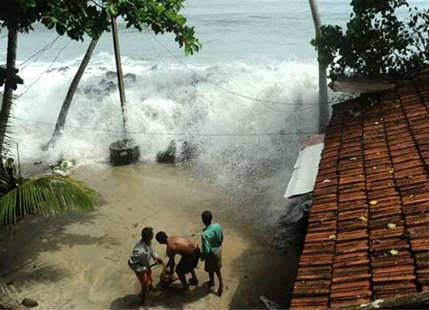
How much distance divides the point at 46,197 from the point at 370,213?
5005 mm

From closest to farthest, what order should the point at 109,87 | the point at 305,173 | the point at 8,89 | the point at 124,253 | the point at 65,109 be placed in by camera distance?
the point at 305,173, the point at 8,89, the point at 124,253, the point at 65,109, the point at 109,87

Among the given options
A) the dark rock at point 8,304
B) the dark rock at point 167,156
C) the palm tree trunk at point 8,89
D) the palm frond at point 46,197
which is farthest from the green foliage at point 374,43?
the dark rock at point 8,304

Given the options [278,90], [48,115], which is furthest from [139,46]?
[278,90]

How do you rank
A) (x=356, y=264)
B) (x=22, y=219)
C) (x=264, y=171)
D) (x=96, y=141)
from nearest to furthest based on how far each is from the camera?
(x=356, y=264), (x=22, y=219), (x=264, y=171), (x=96, y=141)

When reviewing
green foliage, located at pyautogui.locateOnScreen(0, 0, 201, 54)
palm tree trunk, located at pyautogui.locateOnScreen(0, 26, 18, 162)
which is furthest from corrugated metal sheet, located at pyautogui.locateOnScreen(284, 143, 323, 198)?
palm tree trunk, located at pyautogui.locateOnScreen(0, 26, 18, 162)

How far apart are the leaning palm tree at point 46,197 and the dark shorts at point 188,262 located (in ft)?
5.99

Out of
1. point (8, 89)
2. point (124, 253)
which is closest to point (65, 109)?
point (8, 89)

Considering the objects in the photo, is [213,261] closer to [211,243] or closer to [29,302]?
[211,243]

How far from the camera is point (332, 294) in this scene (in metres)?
4.39

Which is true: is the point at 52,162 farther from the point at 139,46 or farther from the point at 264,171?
the point at 139,46

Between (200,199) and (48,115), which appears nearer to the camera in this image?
(200,199)

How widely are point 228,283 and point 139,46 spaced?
25719 millimetres

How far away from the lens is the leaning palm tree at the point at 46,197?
7570 millimetres

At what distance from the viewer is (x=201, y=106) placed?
1825 centimetres
